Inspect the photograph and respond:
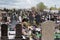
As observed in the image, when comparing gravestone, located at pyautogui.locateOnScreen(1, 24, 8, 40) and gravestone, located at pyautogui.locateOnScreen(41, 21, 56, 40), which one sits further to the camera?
gravestone, located at pyautogui.locateOnScreen(1, 24, 8, 40)

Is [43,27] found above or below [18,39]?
above

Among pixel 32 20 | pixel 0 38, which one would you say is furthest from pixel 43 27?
pixel 32 20

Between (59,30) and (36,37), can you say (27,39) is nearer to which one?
(36,37)

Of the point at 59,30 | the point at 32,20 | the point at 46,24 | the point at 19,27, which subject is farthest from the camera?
the point at 32,20

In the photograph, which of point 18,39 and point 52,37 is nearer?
point 52,37

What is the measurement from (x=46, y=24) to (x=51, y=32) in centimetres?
31

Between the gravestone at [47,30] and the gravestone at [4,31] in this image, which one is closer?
the gravestone at [47,30]

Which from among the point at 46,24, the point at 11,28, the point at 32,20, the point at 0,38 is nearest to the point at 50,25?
the point at 46,24

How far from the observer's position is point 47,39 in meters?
5.91

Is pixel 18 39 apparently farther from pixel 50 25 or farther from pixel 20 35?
pixel 50 25

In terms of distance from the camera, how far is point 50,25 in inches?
229

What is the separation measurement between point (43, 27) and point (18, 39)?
108 cm

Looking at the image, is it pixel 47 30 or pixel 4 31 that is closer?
pixel 47 30

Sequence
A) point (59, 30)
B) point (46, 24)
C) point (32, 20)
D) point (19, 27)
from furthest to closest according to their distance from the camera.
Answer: point (32, 20), point (59, 30), point (19, 27), point (46, 24)
